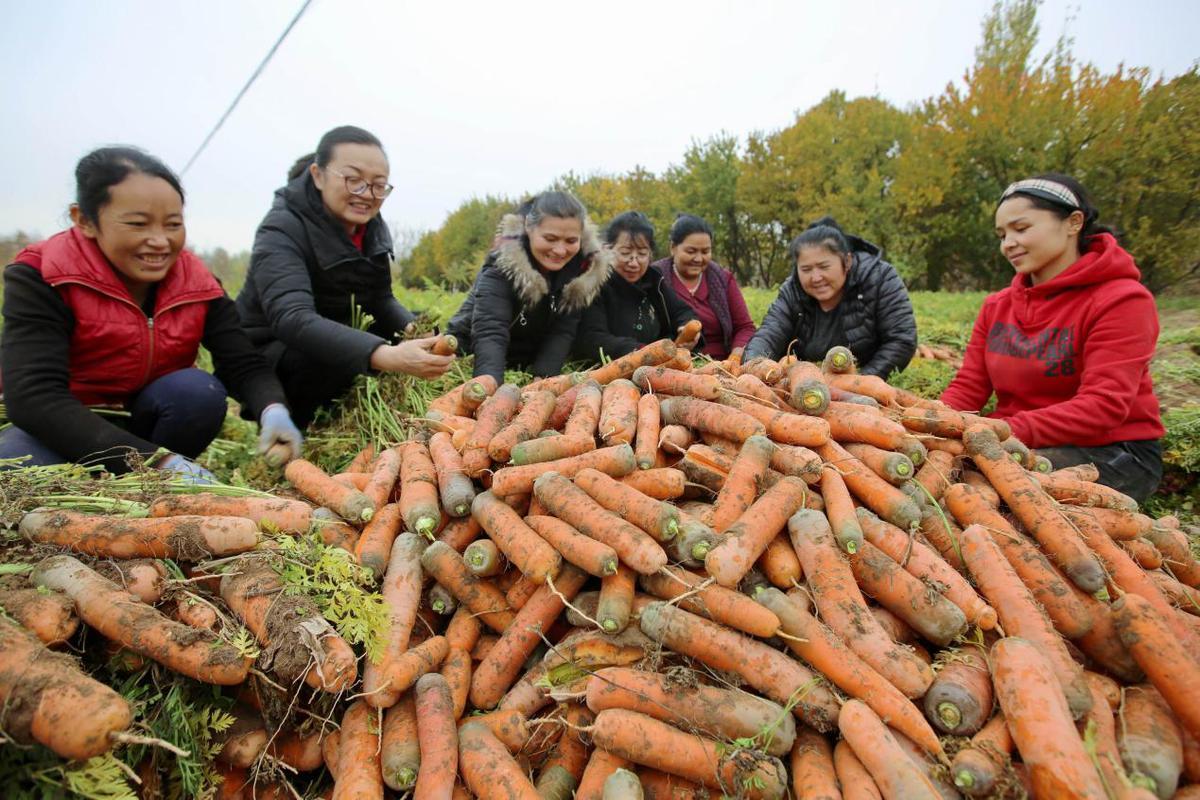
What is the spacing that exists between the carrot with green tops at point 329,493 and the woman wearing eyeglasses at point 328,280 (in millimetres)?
774

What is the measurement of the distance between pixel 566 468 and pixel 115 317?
2.33 meters

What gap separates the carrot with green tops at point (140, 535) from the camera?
2.01m

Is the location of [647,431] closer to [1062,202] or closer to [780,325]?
[1062,202]

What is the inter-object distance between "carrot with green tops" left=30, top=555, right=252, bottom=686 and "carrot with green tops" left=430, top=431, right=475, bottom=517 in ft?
2.86

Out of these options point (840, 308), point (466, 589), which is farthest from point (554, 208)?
point (466, 589)

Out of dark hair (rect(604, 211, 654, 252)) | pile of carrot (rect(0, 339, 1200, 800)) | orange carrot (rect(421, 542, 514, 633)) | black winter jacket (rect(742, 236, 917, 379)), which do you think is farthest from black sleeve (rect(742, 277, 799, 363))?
orange carrot (rect(421, 542, 514, 633))

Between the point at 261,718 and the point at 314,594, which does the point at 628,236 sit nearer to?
the point at 314,594

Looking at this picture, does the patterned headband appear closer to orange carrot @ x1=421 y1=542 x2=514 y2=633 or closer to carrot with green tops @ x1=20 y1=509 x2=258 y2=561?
orange carrot @ x1=421 y1=542 x2=514 y2=633

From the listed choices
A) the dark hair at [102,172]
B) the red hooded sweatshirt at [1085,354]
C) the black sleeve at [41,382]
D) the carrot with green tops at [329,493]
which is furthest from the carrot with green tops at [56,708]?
the red hooded sweatshirt at [1085,354]

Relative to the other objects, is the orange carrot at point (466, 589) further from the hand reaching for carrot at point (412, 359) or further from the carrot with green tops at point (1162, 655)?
the carrot with green tops at point (1162, 655)

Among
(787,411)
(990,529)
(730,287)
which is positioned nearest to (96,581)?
(787,411)

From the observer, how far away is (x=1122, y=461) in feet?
10.9

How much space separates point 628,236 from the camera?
193 inches

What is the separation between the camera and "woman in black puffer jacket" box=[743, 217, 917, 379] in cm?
459
